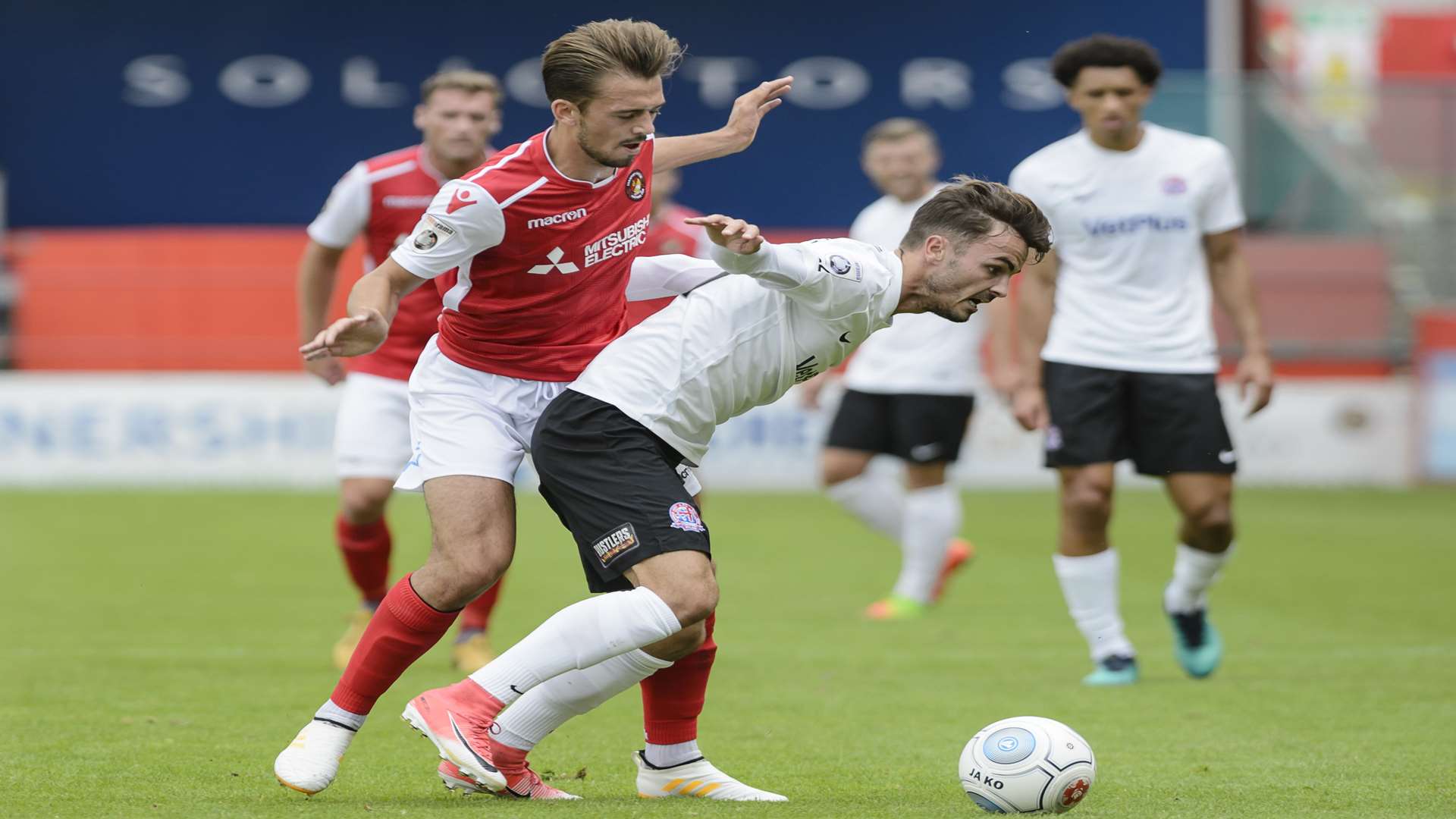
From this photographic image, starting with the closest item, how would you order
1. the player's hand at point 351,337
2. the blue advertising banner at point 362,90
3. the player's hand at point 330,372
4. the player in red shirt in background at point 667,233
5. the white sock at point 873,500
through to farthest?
the player's hand at point 351,337 < the player's hand at point 330,372 < the player in red shirt in background at point 667,233 < the white sock at point 873,500 < the blue advertising banner at point 362,90

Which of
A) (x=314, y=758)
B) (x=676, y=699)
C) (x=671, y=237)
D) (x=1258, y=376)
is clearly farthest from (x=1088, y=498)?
(x=314, y=758)

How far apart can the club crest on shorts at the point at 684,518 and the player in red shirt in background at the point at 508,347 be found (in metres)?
0.30

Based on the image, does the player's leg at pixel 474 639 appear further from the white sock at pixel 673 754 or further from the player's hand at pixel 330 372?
the white sock at pixel 673 754

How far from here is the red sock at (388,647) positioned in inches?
189

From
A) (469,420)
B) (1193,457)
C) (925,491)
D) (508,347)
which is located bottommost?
(925,491)

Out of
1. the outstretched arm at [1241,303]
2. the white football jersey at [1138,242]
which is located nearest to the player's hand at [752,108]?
the white football jersey at [1138,242]

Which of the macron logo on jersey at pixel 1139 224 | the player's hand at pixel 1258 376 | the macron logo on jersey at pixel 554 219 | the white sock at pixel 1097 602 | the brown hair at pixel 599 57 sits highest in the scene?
the brown hair at pixel 599 57

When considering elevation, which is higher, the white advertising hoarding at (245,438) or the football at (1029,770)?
the football at (1029,770)

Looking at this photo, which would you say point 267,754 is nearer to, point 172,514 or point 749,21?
point 172,514

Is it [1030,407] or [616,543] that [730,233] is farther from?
[1030,407]

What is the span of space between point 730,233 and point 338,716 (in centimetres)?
159

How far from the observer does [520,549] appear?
41.0 ft

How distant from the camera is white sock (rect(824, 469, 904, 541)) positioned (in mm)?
9773

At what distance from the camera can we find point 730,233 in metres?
4.29
